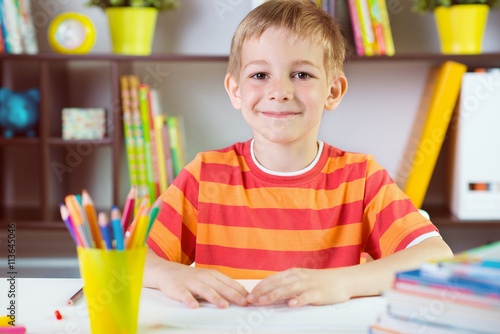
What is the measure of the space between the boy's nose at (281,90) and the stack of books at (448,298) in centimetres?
61

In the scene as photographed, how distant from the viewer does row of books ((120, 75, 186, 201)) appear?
1964 millimetres

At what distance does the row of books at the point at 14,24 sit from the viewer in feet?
6.34

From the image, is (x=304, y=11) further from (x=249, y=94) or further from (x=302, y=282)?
(x=302, y=282)

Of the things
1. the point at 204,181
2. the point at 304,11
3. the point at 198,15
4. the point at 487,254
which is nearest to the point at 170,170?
the point at 198,15

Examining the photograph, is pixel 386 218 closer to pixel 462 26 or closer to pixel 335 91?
pixel 335 91

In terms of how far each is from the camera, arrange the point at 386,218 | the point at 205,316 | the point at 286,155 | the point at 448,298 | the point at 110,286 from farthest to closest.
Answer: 1. the point at 286,155
2. the point at 386,218
3. the point at 205,316
4. the point at 110,286
5. the point at 448,298

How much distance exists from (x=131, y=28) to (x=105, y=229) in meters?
1.49

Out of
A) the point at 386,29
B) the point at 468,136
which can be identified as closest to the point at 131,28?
the point at 386,29

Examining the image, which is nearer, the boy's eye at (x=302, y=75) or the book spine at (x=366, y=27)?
the boy's eye at (x=302, y=75)

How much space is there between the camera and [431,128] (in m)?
1.92

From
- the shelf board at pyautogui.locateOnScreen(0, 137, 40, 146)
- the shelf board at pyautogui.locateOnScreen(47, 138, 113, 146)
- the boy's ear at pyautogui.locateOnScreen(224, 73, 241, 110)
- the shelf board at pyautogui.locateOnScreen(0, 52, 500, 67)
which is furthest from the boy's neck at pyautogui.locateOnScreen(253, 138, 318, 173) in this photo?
the shelf board at pyautogui.locateOnScreen(0, 137, 40, 146)

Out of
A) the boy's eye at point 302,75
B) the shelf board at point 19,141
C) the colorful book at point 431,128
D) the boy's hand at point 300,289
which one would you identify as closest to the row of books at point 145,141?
the shelf board at point 19,141

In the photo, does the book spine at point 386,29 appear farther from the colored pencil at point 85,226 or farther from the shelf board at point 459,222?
the colored pencil at point 85,226

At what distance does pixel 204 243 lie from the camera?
3.83ft
